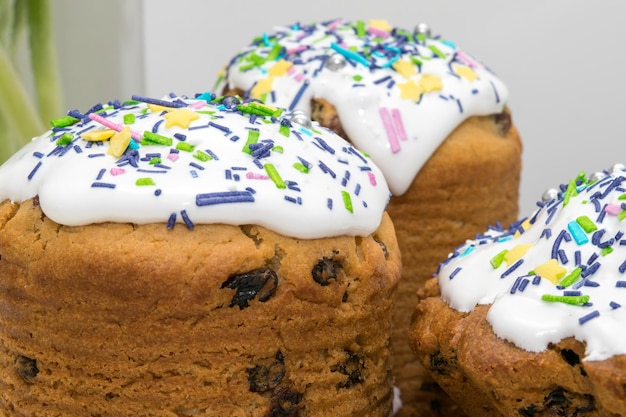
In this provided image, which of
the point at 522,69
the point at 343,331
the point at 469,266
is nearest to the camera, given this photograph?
the point at 343,331

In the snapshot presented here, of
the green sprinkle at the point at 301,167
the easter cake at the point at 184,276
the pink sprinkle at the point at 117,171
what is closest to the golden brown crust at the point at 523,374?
the easter cake at the point at 184,276

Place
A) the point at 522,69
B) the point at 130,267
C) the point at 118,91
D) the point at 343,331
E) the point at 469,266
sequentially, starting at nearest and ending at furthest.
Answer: the point at 130,267, the point at 343,331, the point at 469,266, the point at 522,69, the point at 118,91

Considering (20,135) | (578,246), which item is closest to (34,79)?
(20,135)

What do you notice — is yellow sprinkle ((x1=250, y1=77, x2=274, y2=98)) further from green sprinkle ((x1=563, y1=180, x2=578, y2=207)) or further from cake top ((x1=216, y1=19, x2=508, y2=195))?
green sprinkle ((x1=563, y1=180, x2=578, y2=207))

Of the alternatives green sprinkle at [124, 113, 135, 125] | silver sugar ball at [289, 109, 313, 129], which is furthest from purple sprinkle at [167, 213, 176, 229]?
silver sugar ball at [289, 109, 313, 129]

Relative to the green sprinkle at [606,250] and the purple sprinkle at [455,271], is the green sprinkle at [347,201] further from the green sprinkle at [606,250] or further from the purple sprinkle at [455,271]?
the green sprinkle at [606,250]

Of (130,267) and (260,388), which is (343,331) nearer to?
(260,388)
